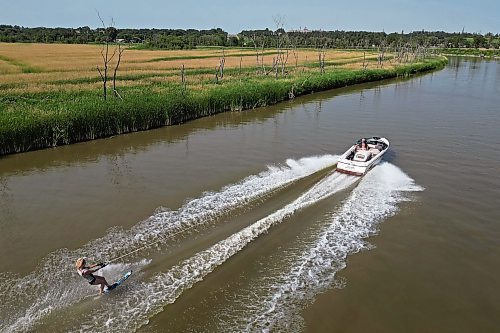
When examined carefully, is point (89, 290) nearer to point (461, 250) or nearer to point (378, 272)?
point (378, 272)

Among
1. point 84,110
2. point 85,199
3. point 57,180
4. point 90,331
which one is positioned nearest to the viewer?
point 90,331

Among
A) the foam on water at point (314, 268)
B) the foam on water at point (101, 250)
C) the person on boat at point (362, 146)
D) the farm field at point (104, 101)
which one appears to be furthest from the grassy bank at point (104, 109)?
the foam on water at point (314, 268)

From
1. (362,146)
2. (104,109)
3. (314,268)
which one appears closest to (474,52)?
(362,146)

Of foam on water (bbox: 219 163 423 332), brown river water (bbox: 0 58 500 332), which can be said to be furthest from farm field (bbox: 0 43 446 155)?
foam on water (bbox: 219 163 423 332)

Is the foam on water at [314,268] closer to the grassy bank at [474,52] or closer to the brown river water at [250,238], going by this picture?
the brown river water at [250,238]

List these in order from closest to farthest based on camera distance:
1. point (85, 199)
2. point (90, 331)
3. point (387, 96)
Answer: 1. point (90, 331)
2. point (85, 199)
3. point (387, 96)

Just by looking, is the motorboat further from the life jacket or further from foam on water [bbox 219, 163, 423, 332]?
the life jacket

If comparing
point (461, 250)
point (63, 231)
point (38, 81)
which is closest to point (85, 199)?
point (63, 231)
